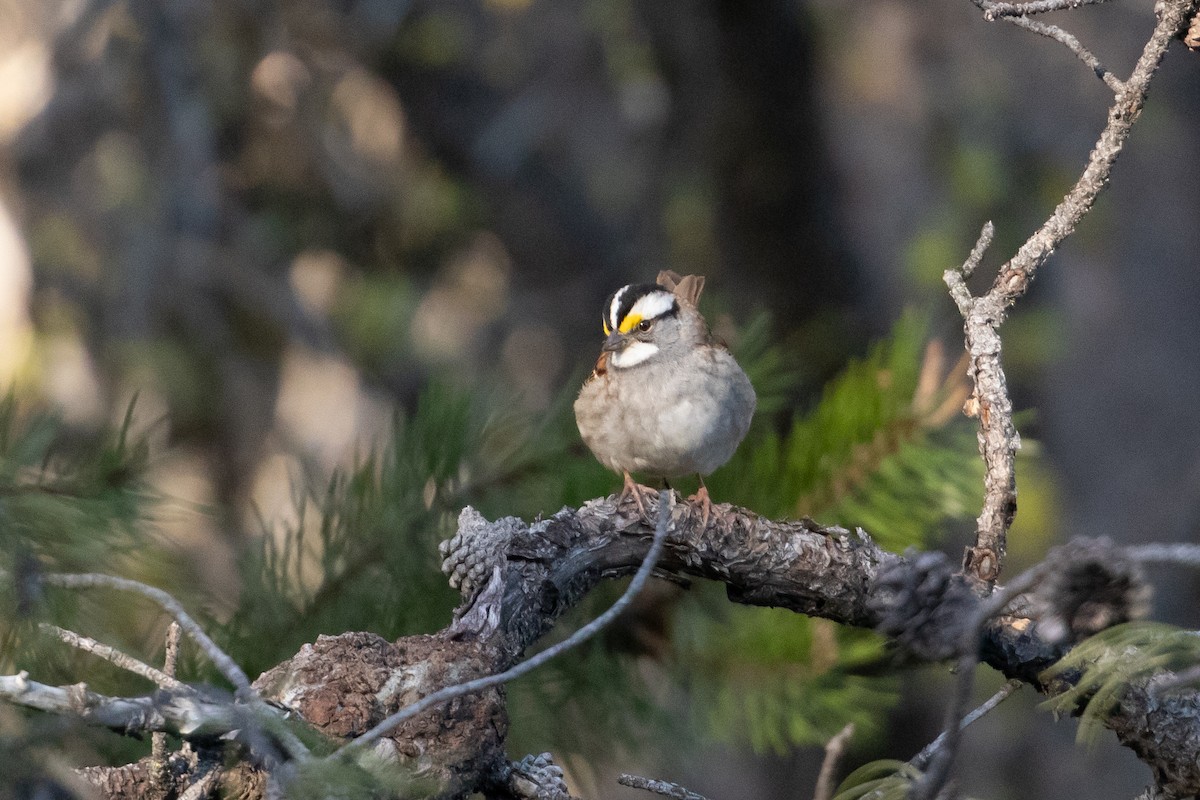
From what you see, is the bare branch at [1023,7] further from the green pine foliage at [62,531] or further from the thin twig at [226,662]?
the green pine foliage at [62,531]

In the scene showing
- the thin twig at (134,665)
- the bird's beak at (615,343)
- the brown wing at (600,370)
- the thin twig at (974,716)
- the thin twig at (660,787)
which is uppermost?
the bird's beak at (615,343)

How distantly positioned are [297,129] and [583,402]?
2.64m

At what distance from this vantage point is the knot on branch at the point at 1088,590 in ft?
2.66

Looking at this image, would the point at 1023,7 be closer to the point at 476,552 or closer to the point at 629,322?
the point at 476,552

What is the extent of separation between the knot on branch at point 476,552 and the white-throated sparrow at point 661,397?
22.6 inches

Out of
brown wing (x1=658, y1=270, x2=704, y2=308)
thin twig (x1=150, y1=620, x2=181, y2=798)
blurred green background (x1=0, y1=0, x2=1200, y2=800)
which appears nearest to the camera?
thin twig (x1=150, y1=620, x2=181, y2=798)

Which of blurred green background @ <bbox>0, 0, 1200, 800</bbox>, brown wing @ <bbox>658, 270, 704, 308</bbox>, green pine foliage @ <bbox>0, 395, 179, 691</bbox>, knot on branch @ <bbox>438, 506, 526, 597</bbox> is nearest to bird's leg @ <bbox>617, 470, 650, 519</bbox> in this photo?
knot on branch @ <bbox>438, 506, 526, 597</bbox>

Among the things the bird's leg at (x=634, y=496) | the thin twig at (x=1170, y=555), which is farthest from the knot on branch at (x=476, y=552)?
the thin twig at (x=1170, y=555)

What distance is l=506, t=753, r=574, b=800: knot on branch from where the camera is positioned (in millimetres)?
1031

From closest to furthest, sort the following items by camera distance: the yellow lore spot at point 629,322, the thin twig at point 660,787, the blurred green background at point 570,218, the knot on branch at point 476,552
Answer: the thin twig at point 660,787 → the knot on branch at point 476,552 → the yellow lore spot at point 629,322 → the blurred green background at point 570,218

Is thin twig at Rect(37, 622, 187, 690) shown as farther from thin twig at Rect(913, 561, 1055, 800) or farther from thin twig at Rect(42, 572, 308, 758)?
thin twig at Rect(913, 561, 1055, 800)

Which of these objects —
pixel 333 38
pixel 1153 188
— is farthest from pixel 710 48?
pixel 1153 188

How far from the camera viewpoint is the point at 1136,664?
918mm

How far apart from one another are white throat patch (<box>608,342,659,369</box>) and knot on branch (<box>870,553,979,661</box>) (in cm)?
128
